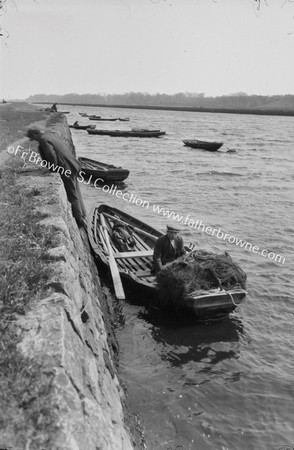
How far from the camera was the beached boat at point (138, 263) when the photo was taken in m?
7.66

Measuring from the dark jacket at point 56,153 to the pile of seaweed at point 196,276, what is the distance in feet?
9.67

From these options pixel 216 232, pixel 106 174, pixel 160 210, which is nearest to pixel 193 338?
pixel 216 232

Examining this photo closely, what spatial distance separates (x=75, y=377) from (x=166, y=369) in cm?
426

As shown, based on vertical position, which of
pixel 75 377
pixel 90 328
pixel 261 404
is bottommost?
pixel 261 404

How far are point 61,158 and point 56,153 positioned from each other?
0.14 meters

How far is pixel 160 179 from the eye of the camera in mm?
25844

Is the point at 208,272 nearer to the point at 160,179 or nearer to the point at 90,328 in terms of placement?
the point at 90,328

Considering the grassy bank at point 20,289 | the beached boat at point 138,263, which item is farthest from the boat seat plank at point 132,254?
the grassy bank at point 20,289

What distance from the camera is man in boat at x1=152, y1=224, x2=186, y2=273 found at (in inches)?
356

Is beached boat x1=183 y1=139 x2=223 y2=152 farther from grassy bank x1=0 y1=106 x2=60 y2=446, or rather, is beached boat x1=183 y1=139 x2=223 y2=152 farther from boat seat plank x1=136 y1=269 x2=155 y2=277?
grassy bank x1=0 y1=106 x2=60 y2=446

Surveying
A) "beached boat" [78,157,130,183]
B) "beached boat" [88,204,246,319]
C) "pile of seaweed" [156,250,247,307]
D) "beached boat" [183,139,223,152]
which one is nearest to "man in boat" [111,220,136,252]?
"beached boat" [88,204,246,319]

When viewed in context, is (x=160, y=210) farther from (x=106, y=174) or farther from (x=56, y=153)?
(x=56, y=153)

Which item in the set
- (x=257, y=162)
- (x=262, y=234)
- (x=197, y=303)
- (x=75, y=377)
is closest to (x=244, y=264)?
(x=262, y=234)

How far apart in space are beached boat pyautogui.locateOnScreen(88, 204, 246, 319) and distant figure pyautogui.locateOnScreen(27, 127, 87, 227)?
6.68 feet
